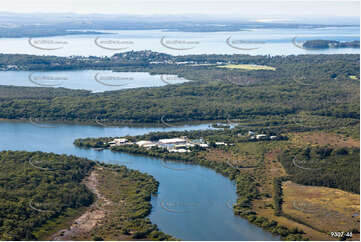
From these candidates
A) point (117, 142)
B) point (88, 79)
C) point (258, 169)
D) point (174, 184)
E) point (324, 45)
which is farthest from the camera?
point (324, 45)

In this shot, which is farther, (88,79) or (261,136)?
(88,79)

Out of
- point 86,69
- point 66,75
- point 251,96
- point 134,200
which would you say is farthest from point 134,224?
point 86,69

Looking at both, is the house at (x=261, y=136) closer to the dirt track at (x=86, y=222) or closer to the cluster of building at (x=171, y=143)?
the cluster of building at (x=171, y=143)

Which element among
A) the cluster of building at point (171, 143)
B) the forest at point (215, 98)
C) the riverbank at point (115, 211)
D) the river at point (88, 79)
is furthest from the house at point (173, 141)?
the river at point (88, 79)

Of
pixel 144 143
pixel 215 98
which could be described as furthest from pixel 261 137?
pixel 215 98

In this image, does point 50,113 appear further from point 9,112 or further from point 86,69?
point 86,69

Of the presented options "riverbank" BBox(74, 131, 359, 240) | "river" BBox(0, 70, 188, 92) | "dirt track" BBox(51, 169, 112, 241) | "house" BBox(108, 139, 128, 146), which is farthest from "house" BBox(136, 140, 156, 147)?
"river" BBox(0, 70, 188, 92)

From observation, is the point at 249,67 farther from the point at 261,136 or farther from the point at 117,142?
the point at 117,142
